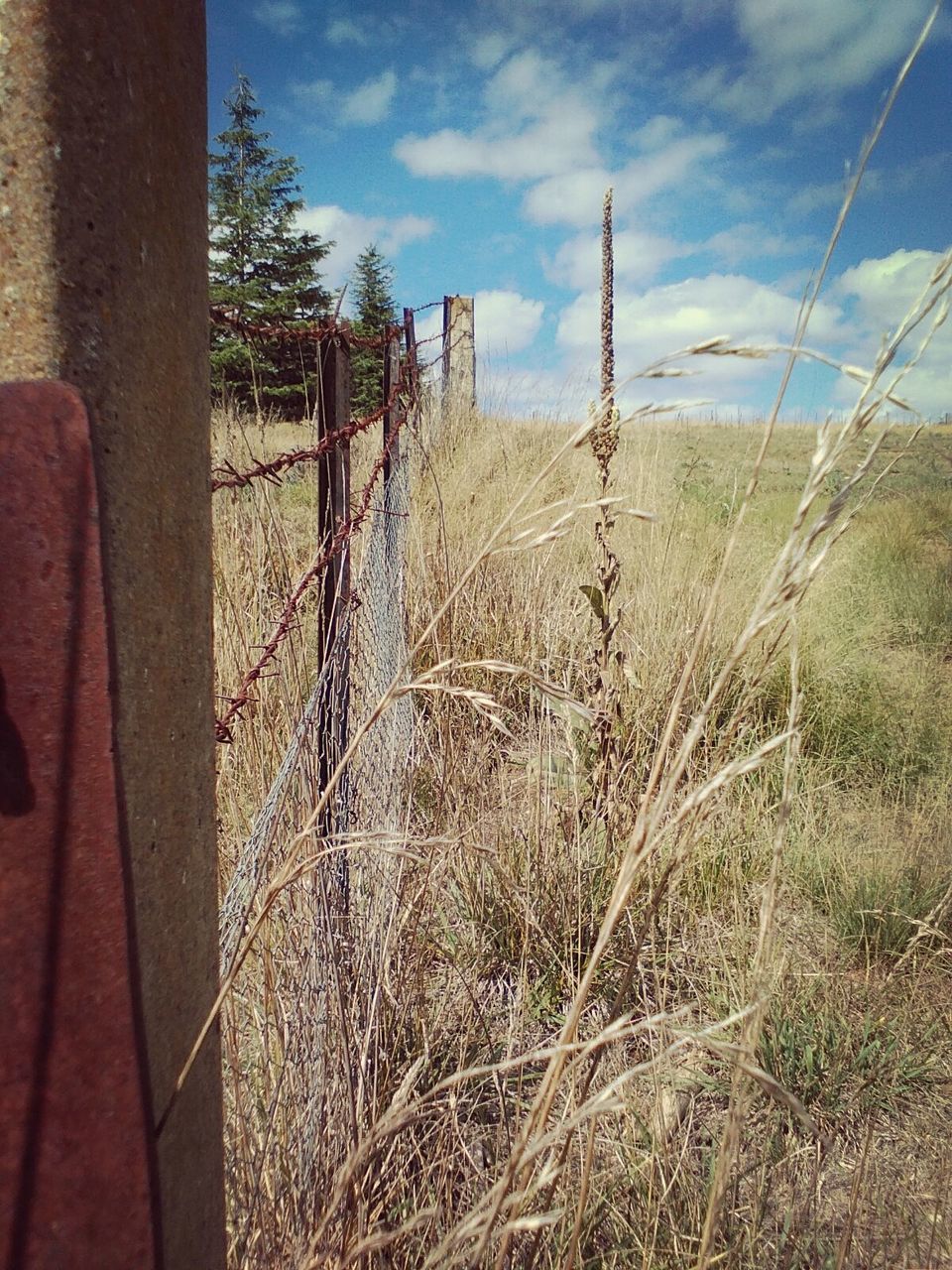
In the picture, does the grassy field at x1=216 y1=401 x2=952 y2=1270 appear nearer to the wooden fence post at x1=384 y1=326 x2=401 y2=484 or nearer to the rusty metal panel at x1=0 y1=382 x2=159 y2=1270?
the rusty metal panel at x1=0 y1=382 x2=159 y2=1270

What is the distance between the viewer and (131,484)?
0.47 m

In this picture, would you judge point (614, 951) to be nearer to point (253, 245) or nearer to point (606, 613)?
point (606, 613)

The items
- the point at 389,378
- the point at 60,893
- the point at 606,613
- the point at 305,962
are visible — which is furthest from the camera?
the point at 389,378

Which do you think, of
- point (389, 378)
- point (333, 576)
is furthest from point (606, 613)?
point (389, 378)

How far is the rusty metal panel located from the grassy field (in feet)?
0.65

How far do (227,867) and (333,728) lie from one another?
54cm

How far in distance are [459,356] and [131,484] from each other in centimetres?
755

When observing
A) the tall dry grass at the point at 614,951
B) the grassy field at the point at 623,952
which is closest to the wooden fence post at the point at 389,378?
the tall dry grass at the point at 614,951

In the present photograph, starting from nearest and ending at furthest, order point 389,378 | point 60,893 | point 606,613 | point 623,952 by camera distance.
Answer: point 60,893 < point 623,952 < point 606,613 < point 389,378

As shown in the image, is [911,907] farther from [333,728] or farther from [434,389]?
[434,389]

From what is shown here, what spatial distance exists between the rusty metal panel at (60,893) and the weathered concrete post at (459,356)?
20.9ft

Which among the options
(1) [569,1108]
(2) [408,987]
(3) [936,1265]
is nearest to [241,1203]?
(1) [569,1108]

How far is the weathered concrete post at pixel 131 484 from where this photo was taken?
0.42 m

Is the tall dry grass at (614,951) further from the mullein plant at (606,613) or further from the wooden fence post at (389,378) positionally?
the wooden fence post at (389,378)
